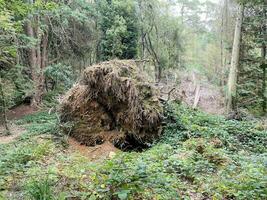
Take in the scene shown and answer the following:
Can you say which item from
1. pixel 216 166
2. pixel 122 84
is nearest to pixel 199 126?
pixel 122 84

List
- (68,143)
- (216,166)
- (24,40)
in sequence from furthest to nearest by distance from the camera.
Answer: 1. (24,40)
2. (68,143)
3. (216,166)

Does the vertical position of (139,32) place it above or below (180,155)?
above

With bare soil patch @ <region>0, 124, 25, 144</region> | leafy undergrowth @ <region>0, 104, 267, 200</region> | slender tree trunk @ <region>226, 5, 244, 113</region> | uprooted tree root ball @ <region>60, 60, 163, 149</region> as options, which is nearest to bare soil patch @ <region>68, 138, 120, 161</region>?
uprooted tree root ball @ <region>60, 60, 163, 149</region>

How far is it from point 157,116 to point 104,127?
193cm

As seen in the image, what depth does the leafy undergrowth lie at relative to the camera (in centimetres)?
452

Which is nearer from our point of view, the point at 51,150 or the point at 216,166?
the point at 216,166

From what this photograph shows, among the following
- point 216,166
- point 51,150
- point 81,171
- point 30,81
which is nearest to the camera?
point 81,171

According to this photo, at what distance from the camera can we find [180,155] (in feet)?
25.4

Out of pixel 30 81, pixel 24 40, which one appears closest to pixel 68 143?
pixel 24 40

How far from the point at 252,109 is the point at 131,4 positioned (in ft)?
34.1

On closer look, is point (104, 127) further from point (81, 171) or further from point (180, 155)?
point (81, 171)

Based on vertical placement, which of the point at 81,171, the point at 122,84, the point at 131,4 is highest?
the point at 131,4

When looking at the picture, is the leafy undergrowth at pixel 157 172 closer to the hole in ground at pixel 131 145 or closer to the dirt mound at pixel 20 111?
the hole in ground at pixel 131 145

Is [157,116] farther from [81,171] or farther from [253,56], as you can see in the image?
[253,56]
